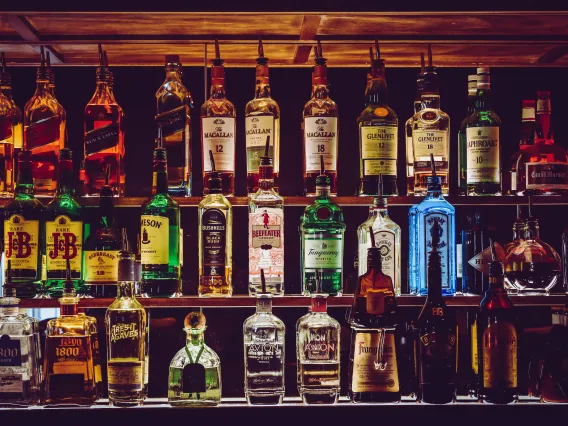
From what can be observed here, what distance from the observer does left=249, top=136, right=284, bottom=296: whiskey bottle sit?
6.92 ft

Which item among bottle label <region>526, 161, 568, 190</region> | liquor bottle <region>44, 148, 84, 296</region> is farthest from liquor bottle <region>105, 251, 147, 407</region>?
bottle label <region>526, 161, 568, 190</region>

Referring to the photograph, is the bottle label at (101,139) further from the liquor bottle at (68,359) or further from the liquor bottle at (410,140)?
the liquor bottle at (410,140)

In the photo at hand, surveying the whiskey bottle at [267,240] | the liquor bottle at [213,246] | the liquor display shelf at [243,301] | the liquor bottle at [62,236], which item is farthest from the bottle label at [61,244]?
the whiskey bottle at [267,240]

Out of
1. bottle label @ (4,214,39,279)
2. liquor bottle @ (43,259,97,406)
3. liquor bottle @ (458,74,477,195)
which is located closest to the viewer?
liquor bottle @ (43,259,97,406)

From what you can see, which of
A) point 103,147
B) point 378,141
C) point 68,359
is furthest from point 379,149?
point 68,359

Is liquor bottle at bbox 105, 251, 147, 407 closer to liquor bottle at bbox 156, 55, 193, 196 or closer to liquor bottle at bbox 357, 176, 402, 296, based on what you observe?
liquor bottle at bbox 156, 55, 193, 196

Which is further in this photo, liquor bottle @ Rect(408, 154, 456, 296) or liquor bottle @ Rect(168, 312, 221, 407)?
liquor bottle @ Rect(408, 154, 456, 296)

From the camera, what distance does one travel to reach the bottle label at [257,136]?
2146mm

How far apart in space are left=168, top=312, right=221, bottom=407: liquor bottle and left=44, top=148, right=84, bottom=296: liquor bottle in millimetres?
360

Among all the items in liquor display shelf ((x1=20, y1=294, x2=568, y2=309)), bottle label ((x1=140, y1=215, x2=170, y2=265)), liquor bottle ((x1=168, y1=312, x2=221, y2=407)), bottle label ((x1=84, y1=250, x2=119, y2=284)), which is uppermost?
bottle label ((x1=140, y1=215, x2=170, y2=265))

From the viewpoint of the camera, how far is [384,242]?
A: 217 cm
